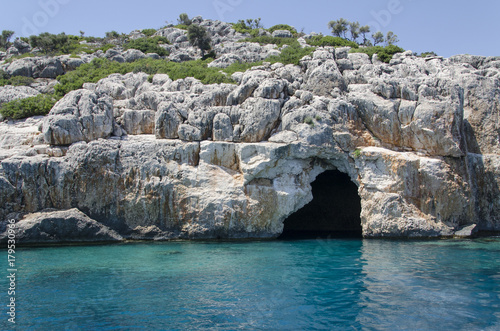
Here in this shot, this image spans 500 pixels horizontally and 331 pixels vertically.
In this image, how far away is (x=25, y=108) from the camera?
2731 cm

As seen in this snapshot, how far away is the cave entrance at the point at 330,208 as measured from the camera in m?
30.9

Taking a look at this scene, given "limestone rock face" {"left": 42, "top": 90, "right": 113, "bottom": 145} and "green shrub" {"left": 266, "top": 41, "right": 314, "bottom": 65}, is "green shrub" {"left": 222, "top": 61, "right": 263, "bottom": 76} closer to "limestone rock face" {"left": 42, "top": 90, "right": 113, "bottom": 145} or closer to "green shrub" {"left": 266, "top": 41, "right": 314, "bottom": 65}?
"green shrub" {"left": 266, "top": 41, "right": 314, "bottom": 65}

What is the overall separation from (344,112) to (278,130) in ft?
13.9

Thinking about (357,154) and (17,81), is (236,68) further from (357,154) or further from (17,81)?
(17,81)

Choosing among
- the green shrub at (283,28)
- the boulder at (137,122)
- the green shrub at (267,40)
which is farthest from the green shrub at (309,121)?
the green shrub at (283,28)

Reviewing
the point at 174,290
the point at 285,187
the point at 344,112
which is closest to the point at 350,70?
the point at 344,112

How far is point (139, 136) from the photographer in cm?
2534

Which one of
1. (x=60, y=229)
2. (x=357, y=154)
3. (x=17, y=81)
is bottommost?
(x=60, y=229)

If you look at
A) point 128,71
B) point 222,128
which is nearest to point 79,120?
point 222,128

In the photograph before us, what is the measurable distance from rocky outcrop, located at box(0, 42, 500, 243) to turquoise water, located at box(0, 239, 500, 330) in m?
2.86

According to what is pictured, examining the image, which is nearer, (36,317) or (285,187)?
(36,317)

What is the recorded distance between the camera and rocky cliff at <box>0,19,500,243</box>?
75.6 feet

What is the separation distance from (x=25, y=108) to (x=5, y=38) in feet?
131

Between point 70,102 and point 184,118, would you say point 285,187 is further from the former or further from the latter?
point 70,102
